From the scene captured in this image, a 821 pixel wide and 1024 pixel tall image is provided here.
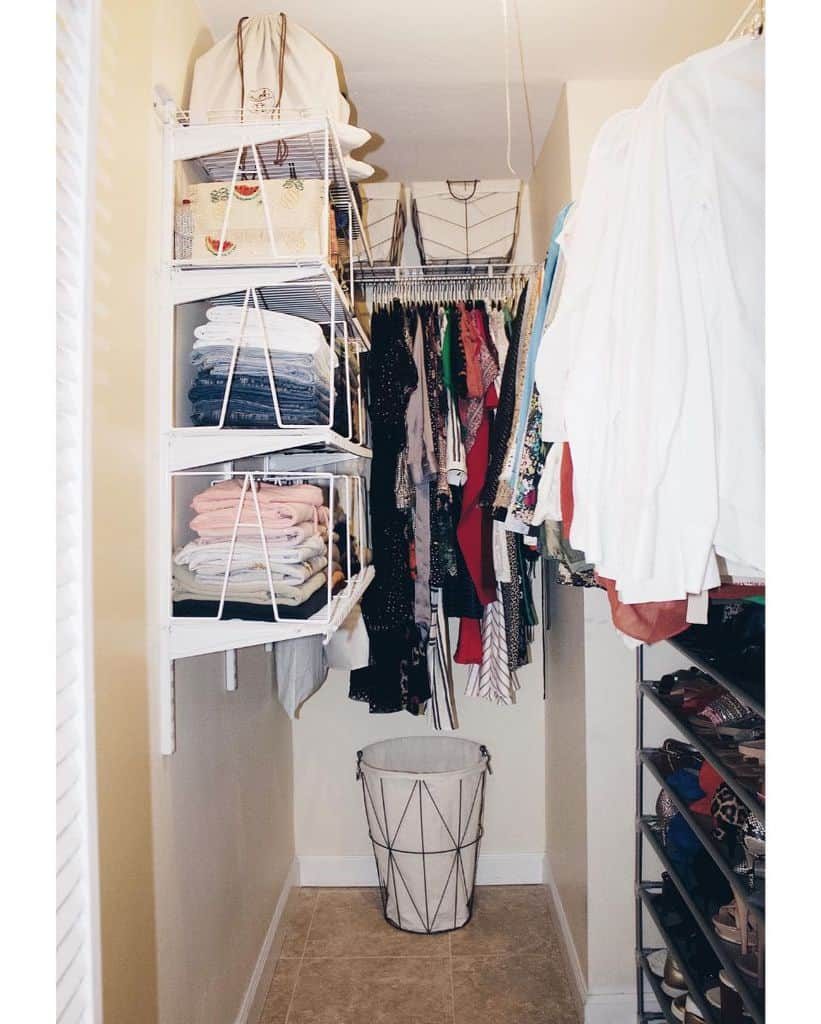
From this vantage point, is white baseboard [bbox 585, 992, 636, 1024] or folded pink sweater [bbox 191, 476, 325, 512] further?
white baseboard [bbox 585, 992, 636, 1024]

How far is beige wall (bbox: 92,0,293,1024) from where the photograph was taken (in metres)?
1.24

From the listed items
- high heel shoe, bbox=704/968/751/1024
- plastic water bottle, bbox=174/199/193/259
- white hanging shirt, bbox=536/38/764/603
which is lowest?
high heel shoe, bbox=704/968/751/1024

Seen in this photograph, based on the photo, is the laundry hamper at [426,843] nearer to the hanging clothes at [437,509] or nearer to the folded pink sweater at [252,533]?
the hanging clothes at [437,509]

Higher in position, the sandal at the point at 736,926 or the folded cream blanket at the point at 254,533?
the folded cream blanket at the point at 254,533

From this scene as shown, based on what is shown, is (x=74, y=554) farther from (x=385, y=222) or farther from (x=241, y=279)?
(x=385, y=222)

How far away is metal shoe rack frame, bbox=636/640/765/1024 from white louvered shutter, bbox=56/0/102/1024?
0.91m

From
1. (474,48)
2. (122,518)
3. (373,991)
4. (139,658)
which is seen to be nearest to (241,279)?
(122,518)

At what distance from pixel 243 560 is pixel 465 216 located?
1.64 metres

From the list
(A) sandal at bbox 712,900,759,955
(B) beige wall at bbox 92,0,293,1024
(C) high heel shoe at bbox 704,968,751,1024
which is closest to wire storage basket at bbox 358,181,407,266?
(B) beige wall at bbox 92,0,293,1024

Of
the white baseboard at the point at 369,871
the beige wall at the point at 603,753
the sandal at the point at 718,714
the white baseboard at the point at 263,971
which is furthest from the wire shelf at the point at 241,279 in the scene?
the white baseboard at the point at 369,871

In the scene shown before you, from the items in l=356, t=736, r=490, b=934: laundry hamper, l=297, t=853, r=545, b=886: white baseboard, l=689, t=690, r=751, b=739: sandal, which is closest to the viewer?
l=689, t=690, r=751, b=739: sandal

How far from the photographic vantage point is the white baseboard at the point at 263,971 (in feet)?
6.82

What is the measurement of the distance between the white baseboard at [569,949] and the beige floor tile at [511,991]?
47mm

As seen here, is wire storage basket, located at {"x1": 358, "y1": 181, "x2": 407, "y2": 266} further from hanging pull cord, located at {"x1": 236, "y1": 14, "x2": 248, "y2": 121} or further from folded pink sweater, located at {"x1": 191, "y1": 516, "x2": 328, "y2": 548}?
folded pink sweater, located at {"x1": 191, "y1": 516, "x2": 328, "y2": 548}
